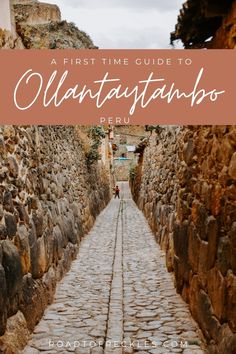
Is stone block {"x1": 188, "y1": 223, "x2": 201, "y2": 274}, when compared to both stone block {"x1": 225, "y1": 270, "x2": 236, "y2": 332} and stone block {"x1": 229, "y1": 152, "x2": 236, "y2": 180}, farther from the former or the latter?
stone block {"x1": 229, "y1": 152, "x2": 236, "y2": 180}

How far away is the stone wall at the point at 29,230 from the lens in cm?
426

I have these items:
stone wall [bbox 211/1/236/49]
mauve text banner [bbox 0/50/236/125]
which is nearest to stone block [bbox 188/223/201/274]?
mauve text banner [bbox 0/50/236/125]

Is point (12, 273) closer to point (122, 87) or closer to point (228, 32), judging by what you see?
point (122, 87)

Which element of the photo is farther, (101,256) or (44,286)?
(101,256)

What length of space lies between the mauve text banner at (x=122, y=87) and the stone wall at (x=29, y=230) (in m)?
0.98

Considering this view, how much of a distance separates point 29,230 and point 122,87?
2298 millimetres

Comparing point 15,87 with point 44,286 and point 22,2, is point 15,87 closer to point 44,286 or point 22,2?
point 44,286

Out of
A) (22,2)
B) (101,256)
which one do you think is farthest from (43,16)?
(101,256)

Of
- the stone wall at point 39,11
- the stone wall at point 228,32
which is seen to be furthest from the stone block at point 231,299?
the stone wall at point 39,11

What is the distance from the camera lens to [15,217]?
477 centimetres

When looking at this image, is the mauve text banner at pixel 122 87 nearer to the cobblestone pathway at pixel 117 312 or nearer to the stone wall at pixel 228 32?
the stone wall at pixel 228 32

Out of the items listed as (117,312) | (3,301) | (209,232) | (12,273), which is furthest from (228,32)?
(117,312)

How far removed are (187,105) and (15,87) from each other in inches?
67.5

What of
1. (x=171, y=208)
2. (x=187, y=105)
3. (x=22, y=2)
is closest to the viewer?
(x=187, y=105)
